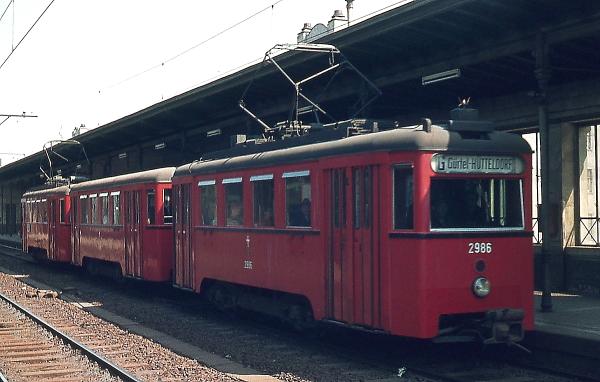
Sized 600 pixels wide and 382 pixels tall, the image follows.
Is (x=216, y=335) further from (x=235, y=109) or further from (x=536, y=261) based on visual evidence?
(x=235, y=109)

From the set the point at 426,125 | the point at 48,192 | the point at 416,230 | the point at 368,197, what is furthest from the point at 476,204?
the point at 48,192

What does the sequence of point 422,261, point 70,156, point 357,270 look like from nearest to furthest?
point 422,261 → point 357,270 → point 70,156

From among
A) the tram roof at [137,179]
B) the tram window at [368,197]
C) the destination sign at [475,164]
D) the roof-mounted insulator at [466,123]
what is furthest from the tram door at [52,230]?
the destination sign at [475,164]

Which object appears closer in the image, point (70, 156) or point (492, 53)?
point (492, 53)

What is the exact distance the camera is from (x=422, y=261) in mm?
10023

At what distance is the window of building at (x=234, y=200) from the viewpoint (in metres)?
14.0

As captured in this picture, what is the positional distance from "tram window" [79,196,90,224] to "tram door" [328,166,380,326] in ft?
47.1

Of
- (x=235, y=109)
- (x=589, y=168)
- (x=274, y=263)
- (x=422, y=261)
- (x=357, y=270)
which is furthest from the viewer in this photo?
(x=235, y=109)

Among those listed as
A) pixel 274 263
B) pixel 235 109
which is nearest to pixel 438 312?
pixel 274 263

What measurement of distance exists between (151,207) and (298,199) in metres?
7.54

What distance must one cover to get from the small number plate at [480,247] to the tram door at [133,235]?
1063 cm

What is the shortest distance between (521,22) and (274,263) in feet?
19.8

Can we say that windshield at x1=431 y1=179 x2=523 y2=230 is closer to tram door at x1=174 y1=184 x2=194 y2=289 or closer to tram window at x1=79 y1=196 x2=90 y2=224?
tram door at x1=174 y1=184 x2=194 y2=289

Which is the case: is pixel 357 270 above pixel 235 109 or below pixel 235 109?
below
